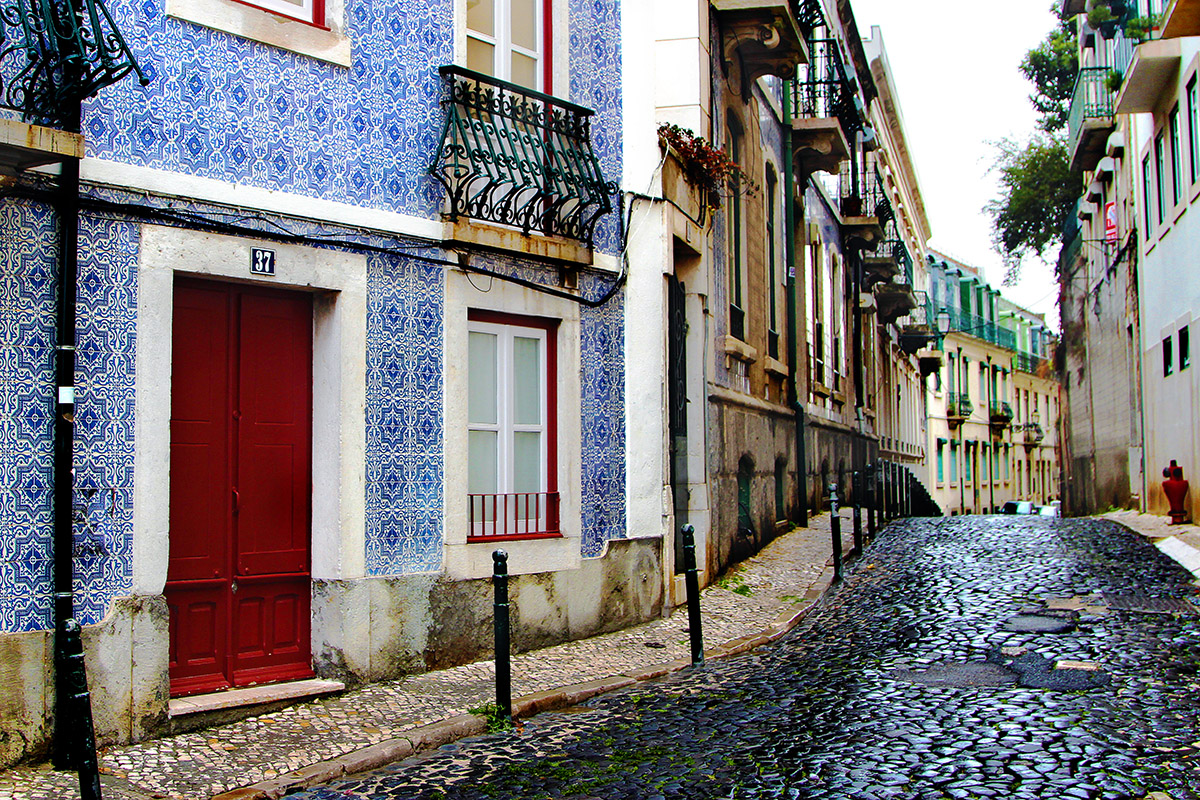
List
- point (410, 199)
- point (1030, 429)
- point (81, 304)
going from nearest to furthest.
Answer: point (81, 304) < point (410, 199) < point (1030, 429)

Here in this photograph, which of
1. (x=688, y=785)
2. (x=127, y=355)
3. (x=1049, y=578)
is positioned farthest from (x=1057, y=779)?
(x=1049, y=578)

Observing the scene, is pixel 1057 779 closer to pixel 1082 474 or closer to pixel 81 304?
pixel 81 304

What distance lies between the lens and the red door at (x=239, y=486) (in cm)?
691

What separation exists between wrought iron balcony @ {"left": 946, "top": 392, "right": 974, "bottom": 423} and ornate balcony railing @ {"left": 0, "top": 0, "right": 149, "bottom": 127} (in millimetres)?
43859

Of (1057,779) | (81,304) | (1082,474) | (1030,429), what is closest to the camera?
(1057,779)

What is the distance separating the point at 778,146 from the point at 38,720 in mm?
14755

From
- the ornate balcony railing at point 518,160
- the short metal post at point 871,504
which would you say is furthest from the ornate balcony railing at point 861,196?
the ornate balcony railing at point 518,160

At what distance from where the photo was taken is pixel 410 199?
26.5 ft

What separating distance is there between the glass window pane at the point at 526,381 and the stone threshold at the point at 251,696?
2599mm

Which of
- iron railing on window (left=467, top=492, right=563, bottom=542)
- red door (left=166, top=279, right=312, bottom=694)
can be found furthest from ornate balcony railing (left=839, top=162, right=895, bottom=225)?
red door (left=166, top=279, right=312, bottom=694)

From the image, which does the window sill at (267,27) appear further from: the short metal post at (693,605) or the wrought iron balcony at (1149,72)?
the wrought iron balcony at (1149,72)

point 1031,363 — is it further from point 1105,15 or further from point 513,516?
point 513,516

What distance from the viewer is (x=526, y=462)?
901 centimetres

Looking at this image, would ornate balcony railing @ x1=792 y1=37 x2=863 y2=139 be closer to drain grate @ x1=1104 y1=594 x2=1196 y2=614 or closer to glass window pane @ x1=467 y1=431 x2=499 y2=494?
drain grate @ x1=1104 y1=594 x2=1196 y2=614
